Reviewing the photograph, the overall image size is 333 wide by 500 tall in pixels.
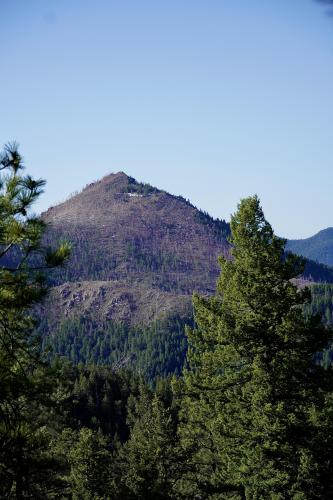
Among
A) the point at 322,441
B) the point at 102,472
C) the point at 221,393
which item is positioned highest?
the point at 221,393

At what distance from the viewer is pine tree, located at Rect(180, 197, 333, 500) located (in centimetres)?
1719

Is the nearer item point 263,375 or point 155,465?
point 263,375

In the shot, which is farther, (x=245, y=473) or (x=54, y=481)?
(x=54, y=481)

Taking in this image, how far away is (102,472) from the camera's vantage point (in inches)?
1204

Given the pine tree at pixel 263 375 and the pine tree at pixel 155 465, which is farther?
the pine tree at pixel 155 465

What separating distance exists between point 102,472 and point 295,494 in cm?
1706

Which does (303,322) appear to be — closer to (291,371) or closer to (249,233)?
(291,371)

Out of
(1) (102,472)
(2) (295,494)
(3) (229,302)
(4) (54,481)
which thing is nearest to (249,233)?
(3) (229,302)

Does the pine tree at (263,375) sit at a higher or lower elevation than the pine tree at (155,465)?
higher

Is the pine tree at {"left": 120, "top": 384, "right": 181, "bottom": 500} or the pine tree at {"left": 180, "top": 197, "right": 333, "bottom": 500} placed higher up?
the pine tree at {"left": 180, "top": 197, "right": 333, "bottom": 500}

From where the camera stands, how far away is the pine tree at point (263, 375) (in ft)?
56.4

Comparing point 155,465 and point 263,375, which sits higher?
point 263,375

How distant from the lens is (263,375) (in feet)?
57.5

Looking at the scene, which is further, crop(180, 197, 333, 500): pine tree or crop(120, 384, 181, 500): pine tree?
crop(120, 384, 181, 500): pine tree
